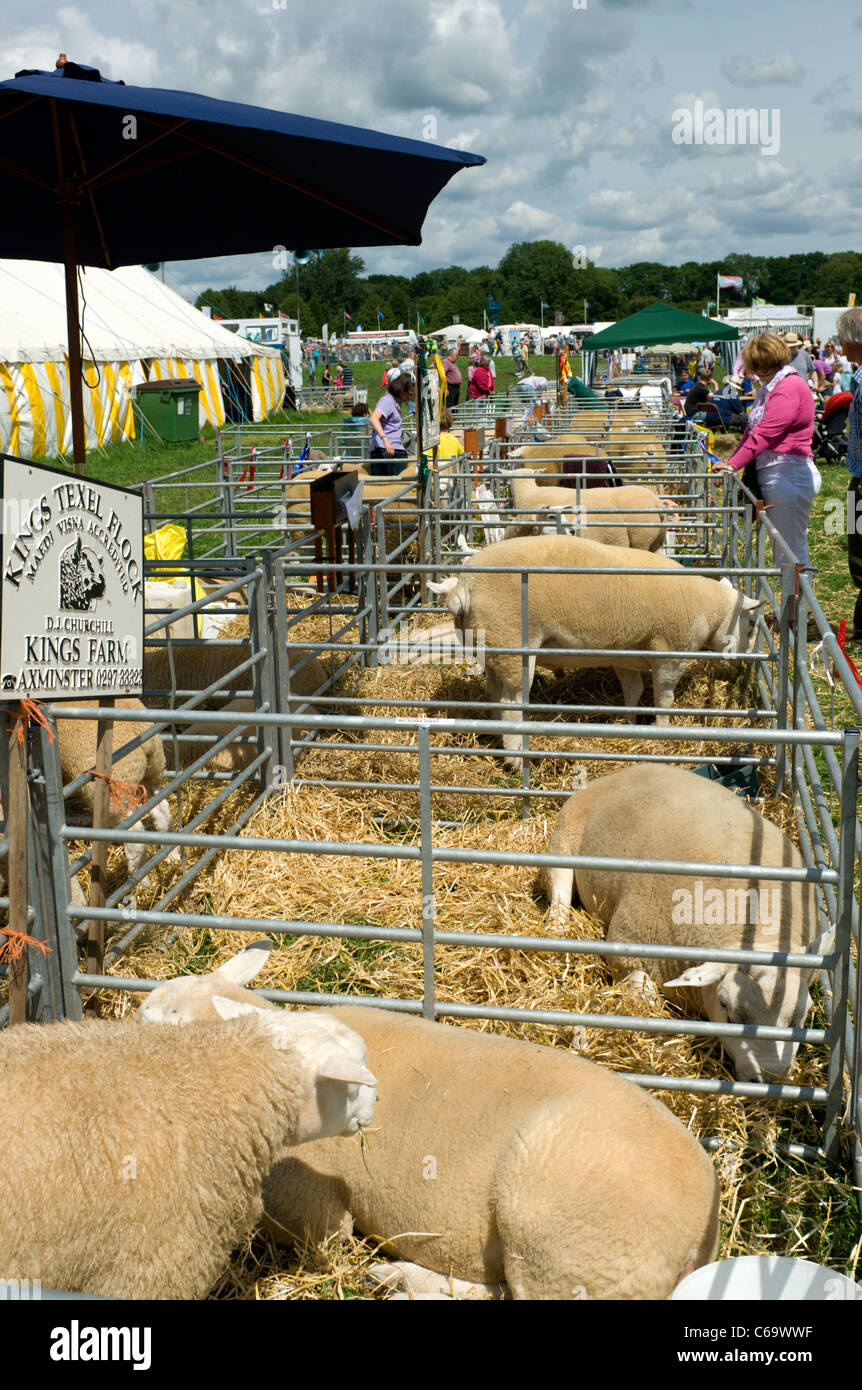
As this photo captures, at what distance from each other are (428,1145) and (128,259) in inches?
206

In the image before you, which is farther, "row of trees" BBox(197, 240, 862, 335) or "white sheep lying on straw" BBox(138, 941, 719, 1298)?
"row of trees" BBox(197, 240, 862, 335)

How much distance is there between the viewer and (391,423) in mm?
11562

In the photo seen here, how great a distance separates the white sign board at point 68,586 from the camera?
8.67ft

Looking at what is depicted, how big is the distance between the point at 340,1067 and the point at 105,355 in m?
20.2

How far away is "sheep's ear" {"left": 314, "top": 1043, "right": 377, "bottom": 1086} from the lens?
2230mm

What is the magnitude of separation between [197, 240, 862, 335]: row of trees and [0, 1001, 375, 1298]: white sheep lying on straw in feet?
262

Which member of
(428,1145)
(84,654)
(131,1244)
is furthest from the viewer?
(84,654)

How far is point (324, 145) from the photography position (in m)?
4.04

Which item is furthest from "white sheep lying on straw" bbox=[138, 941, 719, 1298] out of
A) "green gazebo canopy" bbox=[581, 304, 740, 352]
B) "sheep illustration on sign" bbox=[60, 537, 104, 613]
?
"green gazebo canopy" bbox=[581, 304, 740, 352]

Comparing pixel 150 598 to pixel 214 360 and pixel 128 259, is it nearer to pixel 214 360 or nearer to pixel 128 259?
pixel 128 259

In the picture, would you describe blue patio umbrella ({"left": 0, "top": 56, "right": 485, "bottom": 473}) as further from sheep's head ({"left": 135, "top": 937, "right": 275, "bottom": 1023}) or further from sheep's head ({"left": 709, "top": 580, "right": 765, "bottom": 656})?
sheep's head ({"left": 709, "top": 580, "right": 765, "bottom": 656})

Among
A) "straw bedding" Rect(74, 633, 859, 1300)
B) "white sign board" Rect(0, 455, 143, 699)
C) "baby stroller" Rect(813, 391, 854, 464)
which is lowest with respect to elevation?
"straw bedding" Rect(74, 633, 859, 1300)

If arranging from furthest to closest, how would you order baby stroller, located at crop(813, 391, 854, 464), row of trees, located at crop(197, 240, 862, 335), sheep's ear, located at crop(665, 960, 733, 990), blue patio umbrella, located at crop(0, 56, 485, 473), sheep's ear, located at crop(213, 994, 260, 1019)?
1. row of trees, located at crop(197, 240, 862, 335)
2. baby stroller, located at crop(813, 391, 854, 464)
3. blue patio umbrella, located at crop(0, 56, 485, 473)
4. sheep's ear, located at crop(665, 960, 733, 990)
5. sheep's ear, located at crop(213, 994, 260, 1019)
